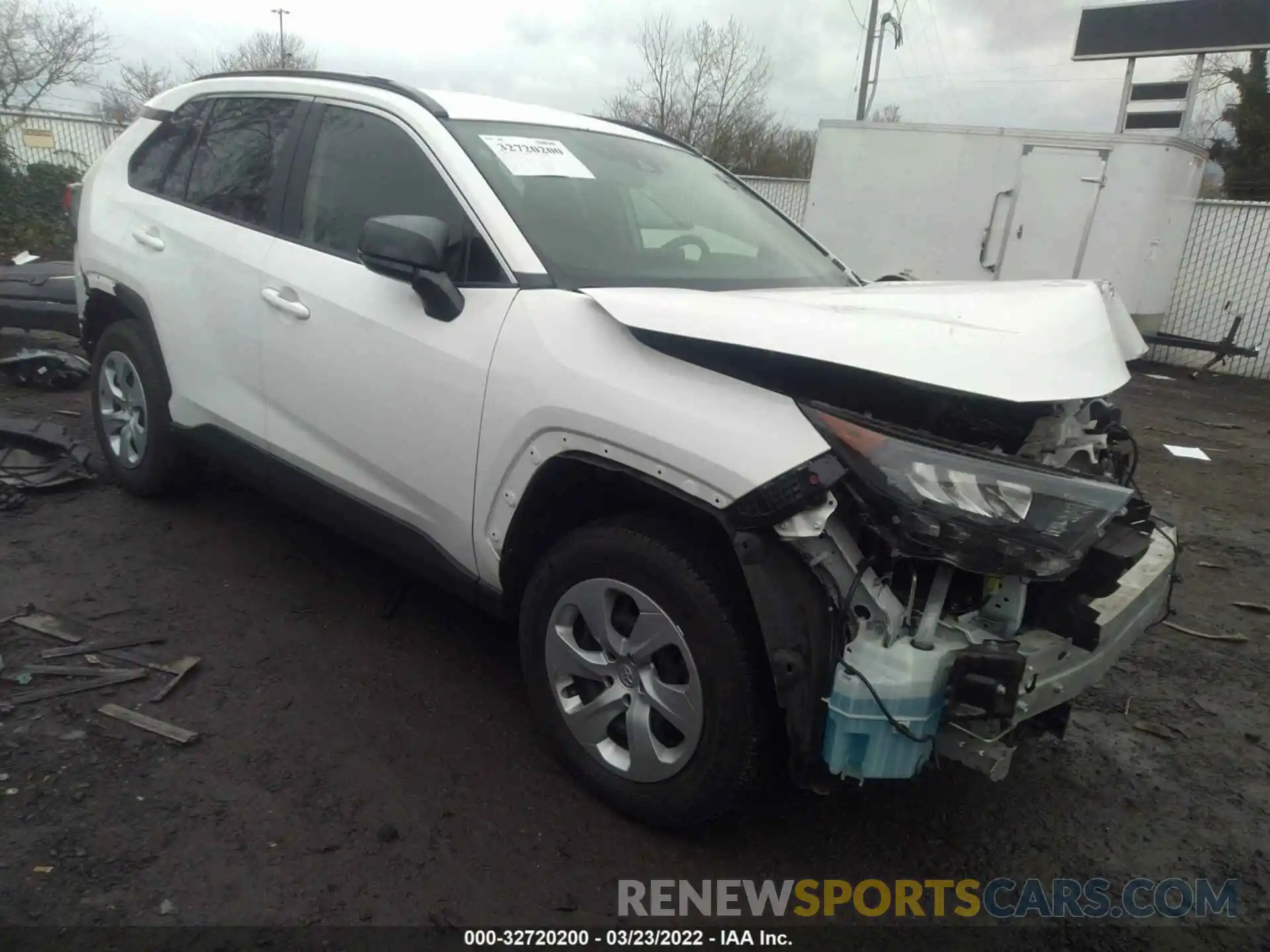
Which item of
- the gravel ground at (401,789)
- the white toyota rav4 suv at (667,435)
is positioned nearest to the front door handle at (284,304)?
the white toyota rav4 suv at (667,435)

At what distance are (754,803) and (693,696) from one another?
2.08ft

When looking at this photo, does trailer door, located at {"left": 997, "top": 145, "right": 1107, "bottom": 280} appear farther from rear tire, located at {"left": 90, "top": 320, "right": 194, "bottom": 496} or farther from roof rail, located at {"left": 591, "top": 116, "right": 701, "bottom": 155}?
rear tire, located at {"left": 90, "top": 320, "right": 194, "bottom": 496}

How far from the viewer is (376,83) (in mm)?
3221

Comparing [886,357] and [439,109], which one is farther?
[439,109]

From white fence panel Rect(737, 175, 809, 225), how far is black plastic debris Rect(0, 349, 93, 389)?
498 inches

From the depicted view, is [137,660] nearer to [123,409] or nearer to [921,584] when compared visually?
[123,409]

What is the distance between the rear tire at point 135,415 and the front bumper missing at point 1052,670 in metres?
3.41

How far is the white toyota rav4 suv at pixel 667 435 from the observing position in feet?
6.44

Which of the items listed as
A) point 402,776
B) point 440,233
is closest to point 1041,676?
point 402,776

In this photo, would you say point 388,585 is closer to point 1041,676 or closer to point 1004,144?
point 1041,676

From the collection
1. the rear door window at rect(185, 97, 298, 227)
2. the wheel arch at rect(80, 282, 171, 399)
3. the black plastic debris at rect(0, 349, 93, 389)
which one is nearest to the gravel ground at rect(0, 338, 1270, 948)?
the wheel arch at rect(80, 282, 171, 399)

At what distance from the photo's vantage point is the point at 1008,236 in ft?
35.7

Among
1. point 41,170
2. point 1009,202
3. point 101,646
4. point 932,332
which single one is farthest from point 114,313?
point 41,170

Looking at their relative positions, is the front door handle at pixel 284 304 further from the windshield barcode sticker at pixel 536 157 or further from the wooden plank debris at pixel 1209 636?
the wooden plank debris at pixel 1209 636
